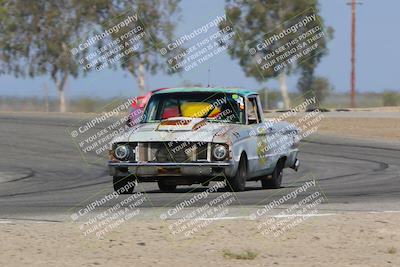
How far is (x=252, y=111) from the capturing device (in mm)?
17078

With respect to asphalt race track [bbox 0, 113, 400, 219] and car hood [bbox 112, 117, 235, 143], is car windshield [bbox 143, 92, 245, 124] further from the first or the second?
asphalt race track [bbox 0, 113, 400, 219]

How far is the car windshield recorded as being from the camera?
16.6 meters

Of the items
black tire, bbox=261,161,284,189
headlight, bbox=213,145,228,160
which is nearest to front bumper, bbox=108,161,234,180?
headlight, bbox=213,145,228,160

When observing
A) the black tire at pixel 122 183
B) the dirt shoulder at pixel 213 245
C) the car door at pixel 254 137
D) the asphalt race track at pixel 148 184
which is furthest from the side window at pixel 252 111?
the dirt shoulder at pixel 213 245

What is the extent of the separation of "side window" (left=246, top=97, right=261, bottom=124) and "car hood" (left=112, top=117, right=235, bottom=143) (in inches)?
34.7

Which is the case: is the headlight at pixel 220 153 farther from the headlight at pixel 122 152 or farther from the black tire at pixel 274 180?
the black tire at pixel 274 180

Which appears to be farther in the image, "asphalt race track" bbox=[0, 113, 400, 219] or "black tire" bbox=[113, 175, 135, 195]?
"black tire" bbox=[113, 175, 135, 195]

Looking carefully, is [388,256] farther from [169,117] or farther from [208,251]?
[169,117]

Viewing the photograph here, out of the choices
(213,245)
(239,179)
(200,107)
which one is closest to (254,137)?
(239,179)

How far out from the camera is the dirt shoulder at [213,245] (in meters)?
9.71

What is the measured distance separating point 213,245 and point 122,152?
5199 mm

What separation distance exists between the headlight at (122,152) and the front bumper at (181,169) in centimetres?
10

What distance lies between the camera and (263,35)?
81938mm

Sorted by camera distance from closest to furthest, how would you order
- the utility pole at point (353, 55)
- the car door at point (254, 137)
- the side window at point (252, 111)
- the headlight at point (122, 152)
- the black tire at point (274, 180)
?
the headlight at point (122, 152), the car door at point (254, 137), the side window at point (252, 111), the black tire at point (274, 180), the utility pole at point (353, 55)
